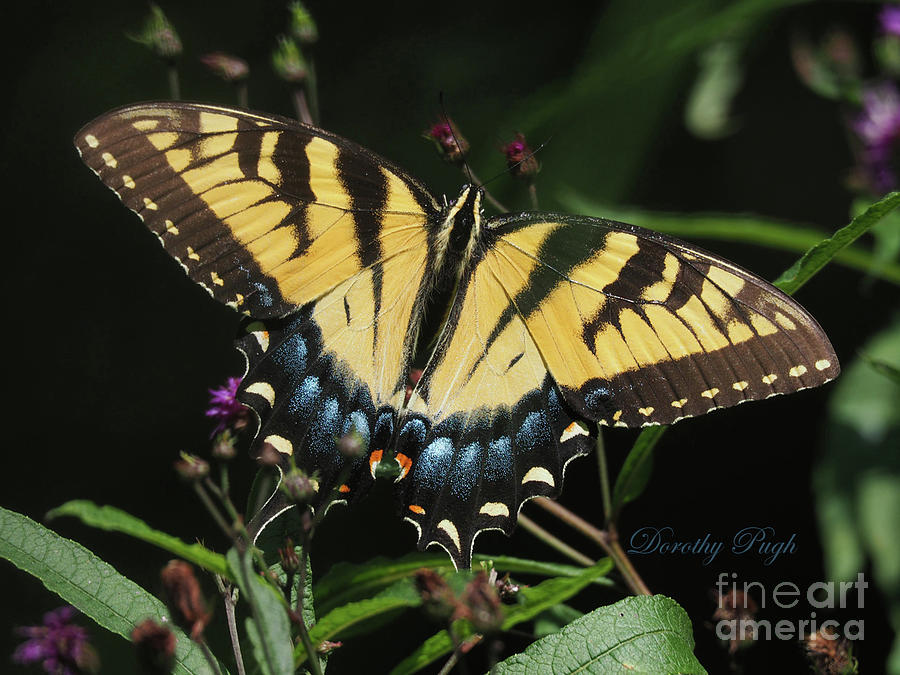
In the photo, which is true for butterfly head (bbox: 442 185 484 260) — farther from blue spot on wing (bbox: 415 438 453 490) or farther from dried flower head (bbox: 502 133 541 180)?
blue spot on wing (bbox: 415 438 453 490)

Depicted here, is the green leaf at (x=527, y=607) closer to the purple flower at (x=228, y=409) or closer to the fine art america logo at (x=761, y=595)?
the fine art america logo at (x=761, y=595)

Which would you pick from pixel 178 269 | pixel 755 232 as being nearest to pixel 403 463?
pixel 755 232

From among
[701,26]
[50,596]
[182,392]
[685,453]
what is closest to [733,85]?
[701,26]

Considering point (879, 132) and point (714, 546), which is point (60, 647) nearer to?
point (714, 546)

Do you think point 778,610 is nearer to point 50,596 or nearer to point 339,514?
point 339,514

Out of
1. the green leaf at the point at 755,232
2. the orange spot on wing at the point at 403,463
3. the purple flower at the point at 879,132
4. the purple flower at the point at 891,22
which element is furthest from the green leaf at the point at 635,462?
the purple flower at the point at 891,22

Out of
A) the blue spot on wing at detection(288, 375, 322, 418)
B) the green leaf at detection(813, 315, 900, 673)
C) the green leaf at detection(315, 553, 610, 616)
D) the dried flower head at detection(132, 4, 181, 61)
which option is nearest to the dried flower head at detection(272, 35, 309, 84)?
the dried flower head at detection(132, 4, 181, 61)
